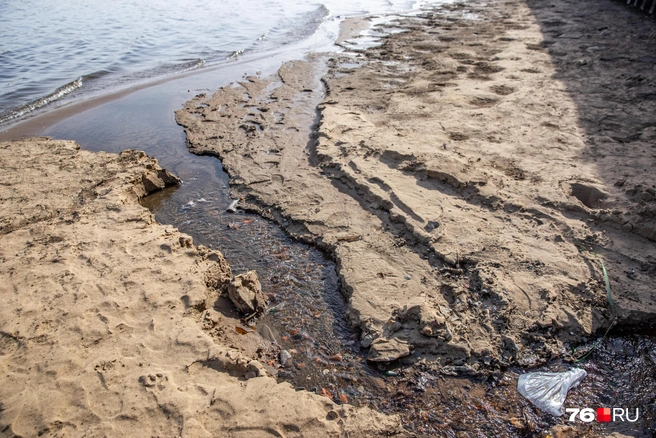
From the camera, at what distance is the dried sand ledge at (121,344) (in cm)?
236

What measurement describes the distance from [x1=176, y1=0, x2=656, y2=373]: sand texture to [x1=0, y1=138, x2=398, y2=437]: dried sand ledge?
2.79 ft

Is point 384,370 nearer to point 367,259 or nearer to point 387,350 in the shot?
point 387,350

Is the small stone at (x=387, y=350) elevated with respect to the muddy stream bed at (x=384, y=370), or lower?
elevated

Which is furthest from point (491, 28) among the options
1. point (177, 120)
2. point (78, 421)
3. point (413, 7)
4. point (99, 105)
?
point (78, 421)

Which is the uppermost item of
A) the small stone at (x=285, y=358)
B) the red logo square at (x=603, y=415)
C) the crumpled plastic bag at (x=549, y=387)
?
the crumpled plastic bag at (x=549, y=387)

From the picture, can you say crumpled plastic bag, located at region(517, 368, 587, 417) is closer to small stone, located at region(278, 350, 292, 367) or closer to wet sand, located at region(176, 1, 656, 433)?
wet sand, located at region(176, 1, 656, 433)

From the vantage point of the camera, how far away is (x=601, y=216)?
3805 mm

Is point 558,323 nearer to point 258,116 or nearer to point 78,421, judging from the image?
point 78,421

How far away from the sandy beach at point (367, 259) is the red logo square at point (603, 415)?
0.07 m

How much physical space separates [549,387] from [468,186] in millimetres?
2168

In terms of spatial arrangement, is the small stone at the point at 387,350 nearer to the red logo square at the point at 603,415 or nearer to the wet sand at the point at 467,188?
the wet sand at the point at 467,188

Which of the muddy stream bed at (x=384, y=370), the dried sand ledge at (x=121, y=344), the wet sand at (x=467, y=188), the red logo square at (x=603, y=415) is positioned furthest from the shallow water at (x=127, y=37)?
the red logo square at (x=603, y=415)

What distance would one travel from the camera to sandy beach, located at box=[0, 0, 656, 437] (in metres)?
2.50

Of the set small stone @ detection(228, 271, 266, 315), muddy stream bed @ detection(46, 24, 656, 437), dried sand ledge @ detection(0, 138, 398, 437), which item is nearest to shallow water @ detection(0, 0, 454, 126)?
dried sand ledge @ detection(0, 138, 398, 437)
